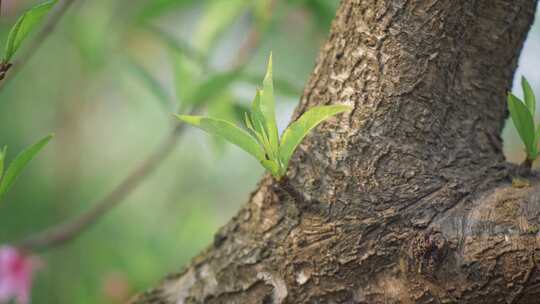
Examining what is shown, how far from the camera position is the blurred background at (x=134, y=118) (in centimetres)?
111

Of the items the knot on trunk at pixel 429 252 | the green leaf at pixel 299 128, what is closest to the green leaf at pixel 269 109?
the green leaf at pixel 299 128

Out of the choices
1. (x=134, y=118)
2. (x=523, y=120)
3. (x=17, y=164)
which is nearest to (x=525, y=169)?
(x=523, y=120)

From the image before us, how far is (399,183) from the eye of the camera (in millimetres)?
566

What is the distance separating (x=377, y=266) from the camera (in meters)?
0.55

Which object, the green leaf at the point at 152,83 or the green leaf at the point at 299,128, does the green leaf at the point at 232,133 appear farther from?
the green leaf at the point at 152,83

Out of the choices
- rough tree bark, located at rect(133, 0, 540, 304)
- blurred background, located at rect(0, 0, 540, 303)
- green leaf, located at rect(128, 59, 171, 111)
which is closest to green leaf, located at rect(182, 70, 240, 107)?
blurred background, located at rect(0, 0, 540, 303)

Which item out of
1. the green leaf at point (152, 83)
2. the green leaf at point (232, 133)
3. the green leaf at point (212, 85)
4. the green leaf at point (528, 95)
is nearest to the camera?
the green leaf at point (232, 133)

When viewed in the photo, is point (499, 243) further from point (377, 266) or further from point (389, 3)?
point (389, 3)

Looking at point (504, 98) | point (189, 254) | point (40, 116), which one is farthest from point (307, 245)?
point (40, 116)

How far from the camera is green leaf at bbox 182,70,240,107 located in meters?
0.95

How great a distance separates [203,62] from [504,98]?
1.98ft

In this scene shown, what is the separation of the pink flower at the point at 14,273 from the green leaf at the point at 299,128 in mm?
785

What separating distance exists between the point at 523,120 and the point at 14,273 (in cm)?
93

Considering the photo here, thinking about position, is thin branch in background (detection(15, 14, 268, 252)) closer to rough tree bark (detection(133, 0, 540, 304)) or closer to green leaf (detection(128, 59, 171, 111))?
green leaf (detection(128, 59, 171, 111))
